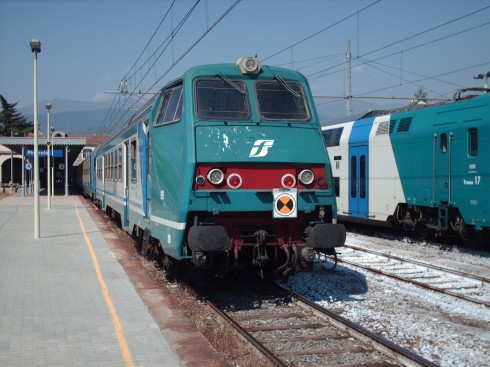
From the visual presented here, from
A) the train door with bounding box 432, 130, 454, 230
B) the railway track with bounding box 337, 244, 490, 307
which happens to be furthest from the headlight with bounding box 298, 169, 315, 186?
the train door with bounding box 432, 130, 454, 230

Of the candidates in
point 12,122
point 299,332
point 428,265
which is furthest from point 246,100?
point 12,122

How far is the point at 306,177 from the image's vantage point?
7523 mm

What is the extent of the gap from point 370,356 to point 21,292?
5.29 meters

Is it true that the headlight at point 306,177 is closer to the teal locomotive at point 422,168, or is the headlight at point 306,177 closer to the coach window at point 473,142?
the teal locomotive at point 422,168

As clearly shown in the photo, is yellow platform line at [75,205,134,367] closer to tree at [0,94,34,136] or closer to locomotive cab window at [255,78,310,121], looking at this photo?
locomotive cab window at [255,78,310,121]

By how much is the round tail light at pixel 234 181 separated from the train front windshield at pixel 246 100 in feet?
3.10

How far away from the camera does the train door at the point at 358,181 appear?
56.9ft

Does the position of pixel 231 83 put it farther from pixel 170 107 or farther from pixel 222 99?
pixel 170 107

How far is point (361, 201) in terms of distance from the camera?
57.9 ft

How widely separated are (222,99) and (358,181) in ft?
35.2

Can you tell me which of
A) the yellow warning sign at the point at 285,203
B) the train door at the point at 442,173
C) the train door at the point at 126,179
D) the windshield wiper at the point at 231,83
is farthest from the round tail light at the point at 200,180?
the train door at the point at 442,173

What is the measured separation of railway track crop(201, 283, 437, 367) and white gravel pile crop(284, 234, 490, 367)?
15.4 inches

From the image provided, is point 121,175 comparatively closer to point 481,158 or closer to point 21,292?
point 21,292

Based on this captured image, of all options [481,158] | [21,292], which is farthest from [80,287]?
[481,158]
